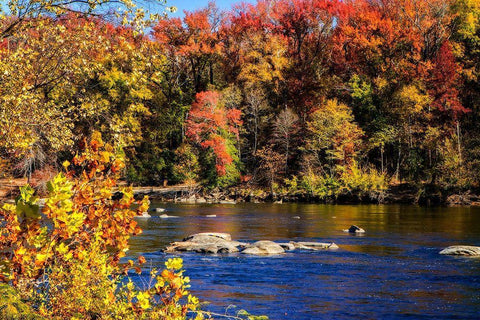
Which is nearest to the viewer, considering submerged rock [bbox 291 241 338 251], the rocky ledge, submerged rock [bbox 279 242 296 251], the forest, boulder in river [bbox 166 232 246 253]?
the rocky ledge

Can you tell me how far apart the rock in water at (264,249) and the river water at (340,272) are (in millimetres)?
583

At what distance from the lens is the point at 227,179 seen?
6112 centimetres

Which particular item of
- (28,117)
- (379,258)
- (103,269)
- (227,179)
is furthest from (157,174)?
(103,269)

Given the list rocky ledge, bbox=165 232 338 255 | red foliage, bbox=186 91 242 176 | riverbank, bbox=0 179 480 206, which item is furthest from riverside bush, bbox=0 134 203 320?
red foliage, bbox=186 91 242 176

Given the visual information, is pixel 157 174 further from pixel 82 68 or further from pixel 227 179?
pixel 82 68

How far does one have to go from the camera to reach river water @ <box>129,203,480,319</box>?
14.2 meters

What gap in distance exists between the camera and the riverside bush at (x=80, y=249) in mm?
6262

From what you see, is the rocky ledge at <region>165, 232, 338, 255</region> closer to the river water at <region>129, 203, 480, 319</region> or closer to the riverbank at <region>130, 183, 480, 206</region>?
the river water at <region>129, 203, 480, 319</region>

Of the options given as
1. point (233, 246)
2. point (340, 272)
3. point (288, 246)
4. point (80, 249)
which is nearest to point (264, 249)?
point (233, 246)

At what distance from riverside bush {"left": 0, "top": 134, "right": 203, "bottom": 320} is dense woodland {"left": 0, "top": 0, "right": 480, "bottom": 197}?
43.5 m

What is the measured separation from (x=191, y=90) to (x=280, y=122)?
13.9 meters

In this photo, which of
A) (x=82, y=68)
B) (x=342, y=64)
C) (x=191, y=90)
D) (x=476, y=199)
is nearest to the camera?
(x=82, y=68)

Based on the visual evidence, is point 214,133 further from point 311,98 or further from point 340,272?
point 340,272

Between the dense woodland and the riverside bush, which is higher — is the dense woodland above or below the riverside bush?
above
